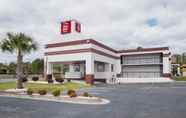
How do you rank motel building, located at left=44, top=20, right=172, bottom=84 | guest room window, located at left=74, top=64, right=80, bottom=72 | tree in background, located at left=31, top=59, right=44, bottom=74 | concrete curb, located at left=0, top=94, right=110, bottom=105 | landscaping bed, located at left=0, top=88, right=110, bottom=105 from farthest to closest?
tree in background, located at left=31, top=59, right=44, bottom=74, guest room window, located at left=74, top=64, right=80, bottom=72, motel building, located at left=44, top=20, right=172, bottom=84, landscaping bed, located at left=0, top=88, right=110, bottom=105, concrete curb, located at left=0, top=94, right=110, bottom=105

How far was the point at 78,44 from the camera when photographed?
36.9m

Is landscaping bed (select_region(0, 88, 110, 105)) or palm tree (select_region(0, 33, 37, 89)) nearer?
landscaping bed (select_region(0, 88, 110, 105))

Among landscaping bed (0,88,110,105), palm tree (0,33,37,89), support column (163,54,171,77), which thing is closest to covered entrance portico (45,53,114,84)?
support column (163,54,171,77)

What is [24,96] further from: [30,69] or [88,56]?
[30,69]

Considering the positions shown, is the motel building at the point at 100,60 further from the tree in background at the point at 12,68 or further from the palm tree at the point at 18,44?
the tree in background at the point at 12,68

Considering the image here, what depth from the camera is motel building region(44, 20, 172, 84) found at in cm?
3669

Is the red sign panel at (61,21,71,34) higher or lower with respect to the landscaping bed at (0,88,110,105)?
higher

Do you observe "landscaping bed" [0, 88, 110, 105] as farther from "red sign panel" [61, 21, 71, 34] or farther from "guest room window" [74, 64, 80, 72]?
"guest room window" [74, 64, 80, 72]

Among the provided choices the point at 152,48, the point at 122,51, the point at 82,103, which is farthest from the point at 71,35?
the point at 82,103

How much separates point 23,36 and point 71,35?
17.6m

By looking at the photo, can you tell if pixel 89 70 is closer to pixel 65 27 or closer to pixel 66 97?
pixel 65 27

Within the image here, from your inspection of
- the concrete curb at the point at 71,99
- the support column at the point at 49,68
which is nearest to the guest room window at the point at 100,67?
the support column at the point at 49,68

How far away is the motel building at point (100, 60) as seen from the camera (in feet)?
120

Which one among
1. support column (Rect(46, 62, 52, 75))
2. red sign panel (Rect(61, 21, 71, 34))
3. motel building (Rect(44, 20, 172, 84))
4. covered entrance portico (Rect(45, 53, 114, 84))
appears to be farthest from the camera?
red sign panel (Rect(61, 21, 71, 34))
